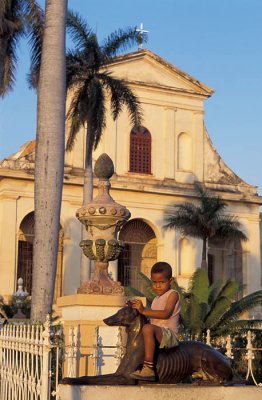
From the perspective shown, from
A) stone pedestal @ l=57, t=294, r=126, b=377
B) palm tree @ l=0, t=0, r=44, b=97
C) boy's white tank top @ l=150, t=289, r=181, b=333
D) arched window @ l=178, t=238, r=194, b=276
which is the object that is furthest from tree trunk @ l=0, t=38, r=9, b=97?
arched window @ l=178, t=238, r=194, b=276

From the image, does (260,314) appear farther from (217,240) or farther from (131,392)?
(131,392)

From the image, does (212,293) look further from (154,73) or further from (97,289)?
(154,73)

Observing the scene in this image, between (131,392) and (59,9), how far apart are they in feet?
36.0

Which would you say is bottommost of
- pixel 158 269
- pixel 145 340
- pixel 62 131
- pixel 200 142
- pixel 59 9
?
pixel 145 340

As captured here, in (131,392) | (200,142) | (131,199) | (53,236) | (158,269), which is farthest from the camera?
(200,142)

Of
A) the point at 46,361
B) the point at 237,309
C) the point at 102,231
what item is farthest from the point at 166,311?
the point at 237,309

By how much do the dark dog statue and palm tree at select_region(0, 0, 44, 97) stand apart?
14.6 meters

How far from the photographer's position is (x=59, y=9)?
15.9 meters

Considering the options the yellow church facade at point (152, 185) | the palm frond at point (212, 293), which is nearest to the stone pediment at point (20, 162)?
the yellow church facade at point (152, 185)

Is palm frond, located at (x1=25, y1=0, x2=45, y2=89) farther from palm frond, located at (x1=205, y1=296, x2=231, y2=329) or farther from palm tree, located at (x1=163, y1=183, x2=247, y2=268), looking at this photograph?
palm tree, located at (x1=163, y1=183, x2=247, y2=268)

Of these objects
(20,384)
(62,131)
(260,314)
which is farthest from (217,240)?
(20,384)

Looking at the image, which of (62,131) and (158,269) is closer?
(158,269)

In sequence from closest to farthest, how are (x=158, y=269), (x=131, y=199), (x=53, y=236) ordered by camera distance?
(x=158, y=269)
(x=53, y=236)
(x=131, y=199)

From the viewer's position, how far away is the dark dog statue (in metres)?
6.74
